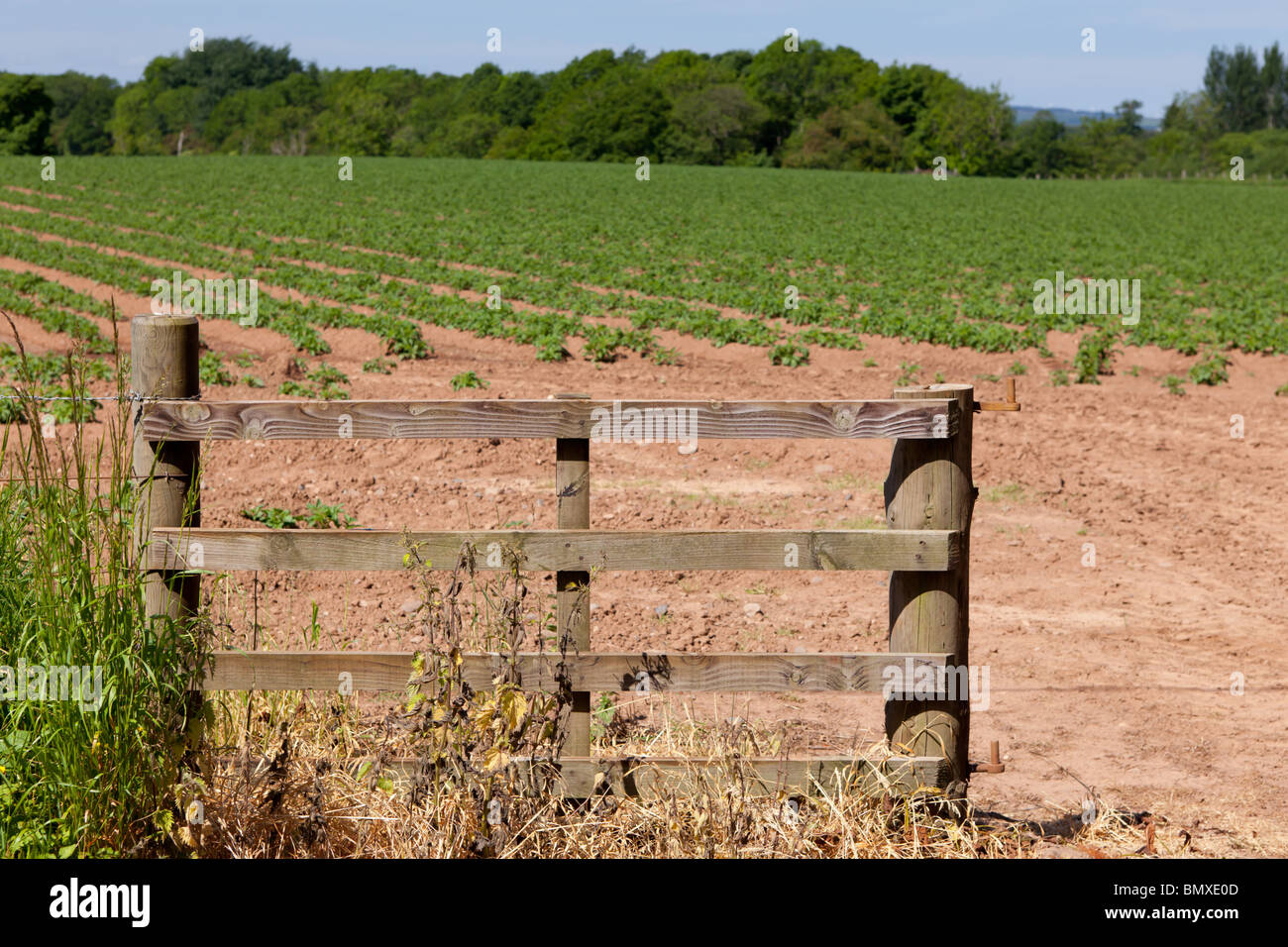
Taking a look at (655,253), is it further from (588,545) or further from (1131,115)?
(1131,115)

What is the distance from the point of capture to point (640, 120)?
9794 cm

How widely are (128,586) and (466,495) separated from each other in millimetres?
5950

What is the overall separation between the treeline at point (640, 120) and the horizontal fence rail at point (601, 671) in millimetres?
94283

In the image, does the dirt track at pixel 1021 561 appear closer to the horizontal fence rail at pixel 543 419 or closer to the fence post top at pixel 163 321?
the horizontal fence rail at pixel 543 419

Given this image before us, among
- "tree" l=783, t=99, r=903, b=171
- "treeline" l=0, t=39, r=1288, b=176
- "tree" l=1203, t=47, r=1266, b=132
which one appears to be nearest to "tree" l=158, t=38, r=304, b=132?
"treeline" l=0, t=39, r=1288, b=176

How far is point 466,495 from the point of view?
9594mm

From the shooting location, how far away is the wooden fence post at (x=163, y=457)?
13.2ft

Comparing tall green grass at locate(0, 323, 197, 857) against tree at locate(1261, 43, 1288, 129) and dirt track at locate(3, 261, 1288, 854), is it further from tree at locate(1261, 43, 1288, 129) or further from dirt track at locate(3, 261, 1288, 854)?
tree at locate(1261, 43, 1288, 129)

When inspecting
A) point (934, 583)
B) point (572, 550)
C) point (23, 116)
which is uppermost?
point (23, 116)

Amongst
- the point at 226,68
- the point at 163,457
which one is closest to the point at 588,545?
the point at 163,457

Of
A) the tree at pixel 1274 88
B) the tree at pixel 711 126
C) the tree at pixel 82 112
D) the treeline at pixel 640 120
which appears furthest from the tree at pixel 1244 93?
the tree at pixel 82 112

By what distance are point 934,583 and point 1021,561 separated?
5.00 m

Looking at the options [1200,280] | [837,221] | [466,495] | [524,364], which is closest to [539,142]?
[837,221]

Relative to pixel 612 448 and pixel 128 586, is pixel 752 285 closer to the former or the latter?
pixel 612 448
